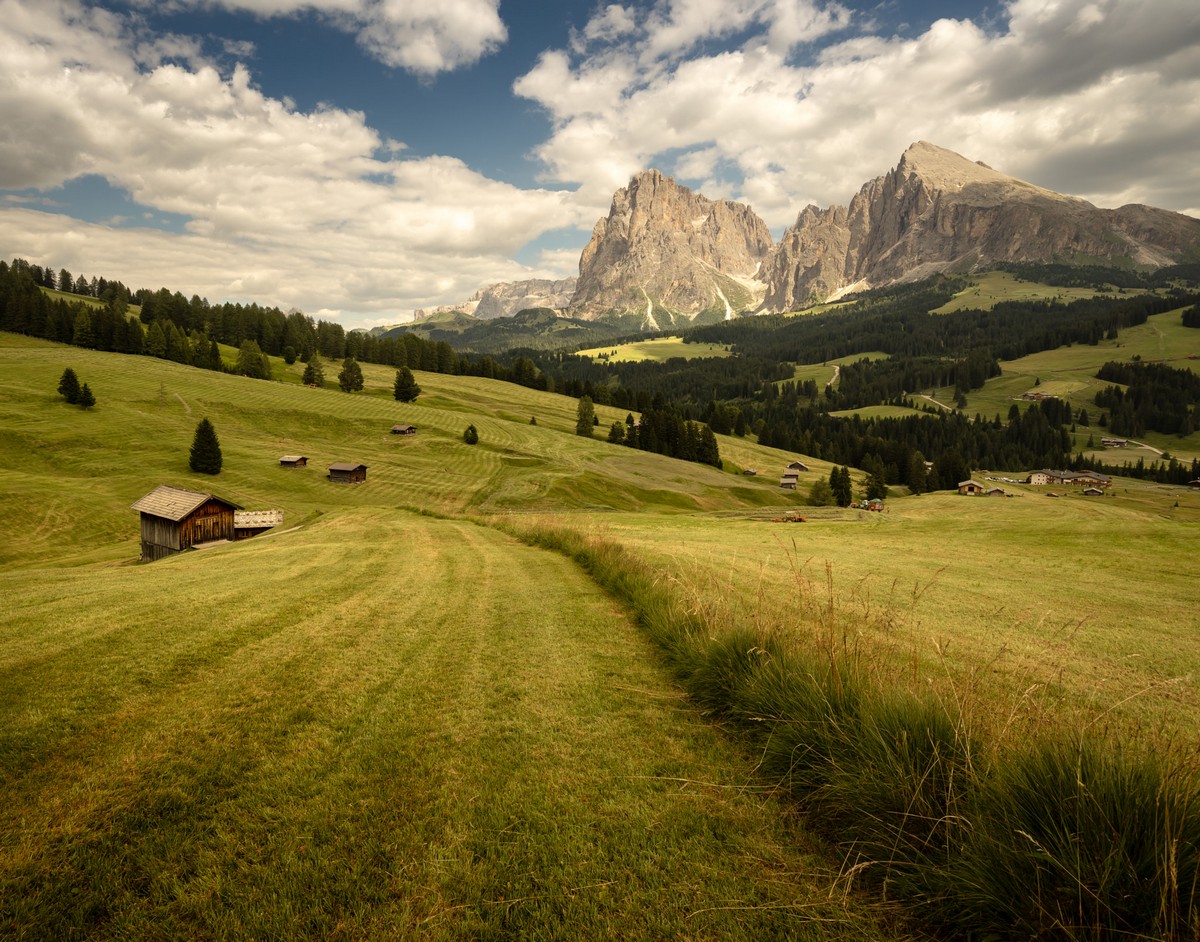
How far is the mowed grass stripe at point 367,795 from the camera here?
3650 millimetres

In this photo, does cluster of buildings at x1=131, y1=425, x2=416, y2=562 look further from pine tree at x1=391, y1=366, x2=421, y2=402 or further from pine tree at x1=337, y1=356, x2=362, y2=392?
pine tree at x1=337, y1=356, x2=362, y2=392

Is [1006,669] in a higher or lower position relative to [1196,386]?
lower

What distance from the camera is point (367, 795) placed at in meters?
5.06

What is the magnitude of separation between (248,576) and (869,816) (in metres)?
18.6

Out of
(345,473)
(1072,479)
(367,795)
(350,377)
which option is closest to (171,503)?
(345,473)

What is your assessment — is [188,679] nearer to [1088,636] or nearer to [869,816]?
[869,816]

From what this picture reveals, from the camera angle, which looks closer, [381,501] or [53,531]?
[53,531]

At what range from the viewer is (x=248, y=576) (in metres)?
17.1

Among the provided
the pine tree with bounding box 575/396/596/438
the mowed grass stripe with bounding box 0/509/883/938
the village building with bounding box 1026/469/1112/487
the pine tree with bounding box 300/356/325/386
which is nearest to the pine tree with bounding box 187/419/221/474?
the mowed grass stripe with bounding box 0/509/883/938

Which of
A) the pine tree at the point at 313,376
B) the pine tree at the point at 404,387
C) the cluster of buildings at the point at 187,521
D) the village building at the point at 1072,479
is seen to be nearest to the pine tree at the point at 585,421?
the pine tree at the point at 404,387

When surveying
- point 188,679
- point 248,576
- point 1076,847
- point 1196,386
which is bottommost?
point 248,576

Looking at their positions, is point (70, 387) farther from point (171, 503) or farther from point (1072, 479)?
point (1072, 479)

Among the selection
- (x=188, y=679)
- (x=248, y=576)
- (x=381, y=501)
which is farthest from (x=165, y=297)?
(x=188, y=679)

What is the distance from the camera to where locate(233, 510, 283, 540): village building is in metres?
43.9
